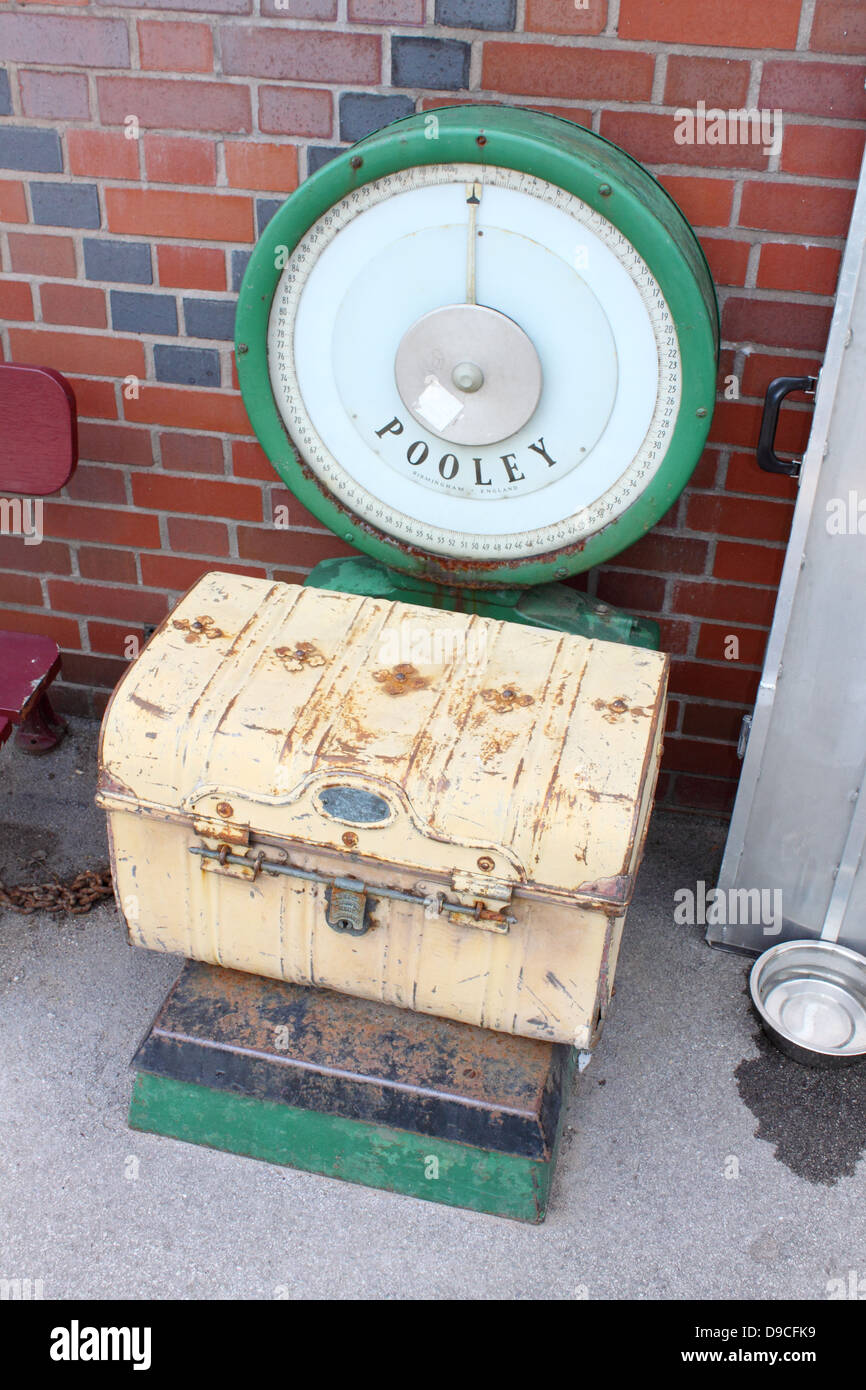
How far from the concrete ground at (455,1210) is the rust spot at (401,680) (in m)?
0.77

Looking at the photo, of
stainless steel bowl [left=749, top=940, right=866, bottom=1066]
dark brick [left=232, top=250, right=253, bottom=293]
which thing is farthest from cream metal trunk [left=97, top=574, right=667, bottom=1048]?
dark brick [left=232, top=250, right=253, bottom=293]

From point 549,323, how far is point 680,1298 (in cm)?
138

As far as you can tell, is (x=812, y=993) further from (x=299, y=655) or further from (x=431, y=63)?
(x=431, y=63)

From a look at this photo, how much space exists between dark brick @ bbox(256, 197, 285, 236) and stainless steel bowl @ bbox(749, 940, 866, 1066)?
1.58 meters

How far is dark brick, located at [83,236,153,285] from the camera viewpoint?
2.16m

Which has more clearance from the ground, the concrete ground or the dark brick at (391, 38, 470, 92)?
the dark brick at (391, 38, 470, 92)

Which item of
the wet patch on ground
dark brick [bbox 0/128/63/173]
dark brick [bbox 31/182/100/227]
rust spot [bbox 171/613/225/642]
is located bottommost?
the wet patch on ground

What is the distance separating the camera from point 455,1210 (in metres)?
1.76

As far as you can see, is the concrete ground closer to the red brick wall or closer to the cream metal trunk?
the cream metal trunk

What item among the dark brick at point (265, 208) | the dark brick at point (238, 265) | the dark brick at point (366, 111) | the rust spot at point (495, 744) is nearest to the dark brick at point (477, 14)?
the dark brick at point (366, 111)

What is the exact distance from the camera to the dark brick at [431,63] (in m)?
1.88

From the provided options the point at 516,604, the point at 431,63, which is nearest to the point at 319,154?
the point at 431,63
